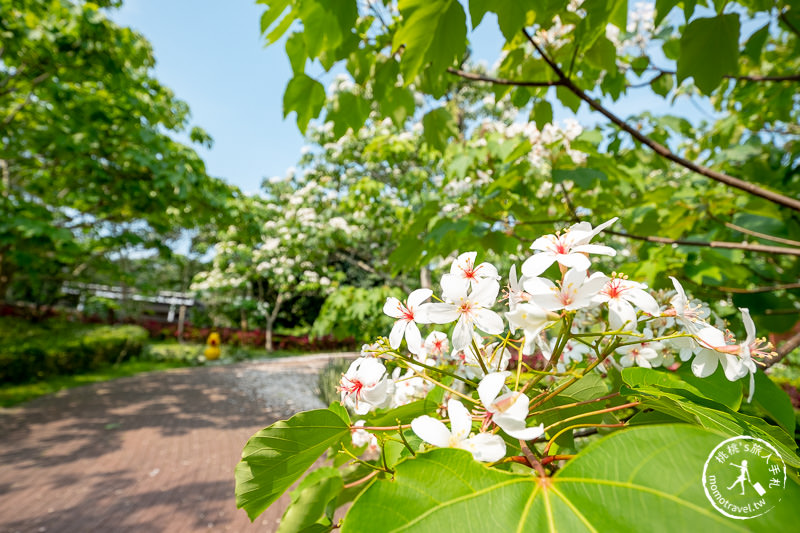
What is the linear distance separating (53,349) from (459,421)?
13.2m

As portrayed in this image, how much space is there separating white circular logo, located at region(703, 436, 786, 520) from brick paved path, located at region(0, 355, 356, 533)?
14.8ft

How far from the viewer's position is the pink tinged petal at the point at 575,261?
0.52 m

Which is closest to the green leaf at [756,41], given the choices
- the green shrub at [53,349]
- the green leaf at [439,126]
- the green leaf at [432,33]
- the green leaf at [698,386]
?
the green leaf at [439,126]

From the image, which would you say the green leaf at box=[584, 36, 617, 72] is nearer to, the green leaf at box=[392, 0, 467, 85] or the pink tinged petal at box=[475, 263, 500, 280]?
the green leaf at box=[392, 0, 467, 85]

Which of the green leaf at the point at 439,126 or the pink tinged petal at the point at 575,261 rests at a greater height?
the green leaf at the point at 439,126

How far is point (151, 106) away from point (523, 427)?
32.9 ft

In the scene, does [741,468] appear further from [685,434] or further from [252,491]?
[252,491]

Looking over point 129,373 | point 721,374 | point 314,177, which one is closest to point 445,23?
point 721,374

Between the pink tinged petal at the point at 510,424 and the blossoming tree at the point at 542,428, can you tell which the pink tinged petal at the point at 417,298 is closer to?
the blossoming tree at the point at 542,428

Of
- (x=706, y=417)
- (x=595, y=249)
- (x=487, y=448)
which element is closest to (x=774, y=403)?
(x=706, y=417)

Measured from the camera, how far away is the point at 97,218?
28.5 feet

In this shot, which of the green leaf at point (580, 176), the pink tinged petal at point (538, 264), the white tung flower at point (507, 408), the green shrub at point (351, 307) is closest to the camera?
the white tung flower at point (507, 408)

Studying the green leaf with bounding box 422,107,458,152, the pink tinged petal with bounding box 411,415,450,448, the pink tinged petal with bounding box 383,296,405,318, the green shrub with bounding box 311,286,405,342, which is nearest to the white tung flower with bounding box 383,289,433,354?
the pink tinged petal with bounding box 383,296,405,318

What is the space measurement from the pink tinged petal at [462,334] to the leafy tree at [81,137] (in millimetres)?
7249
